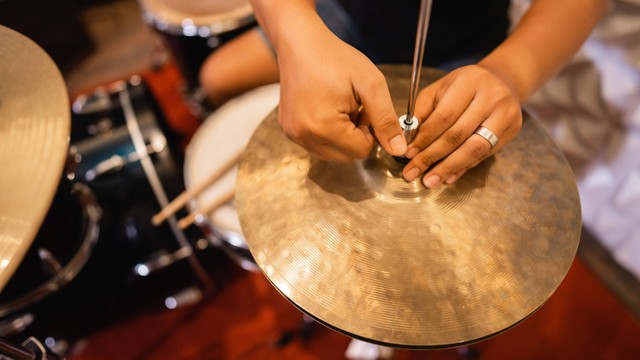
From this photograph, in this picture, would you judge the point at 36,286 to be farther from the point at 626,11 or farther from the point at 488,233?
the point at 626,11

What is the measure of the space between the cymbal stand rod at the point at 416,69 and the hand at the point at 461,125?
0.04ft

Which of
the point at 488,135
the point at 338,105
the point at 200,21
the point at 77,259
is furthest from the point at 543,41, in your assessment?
Result: the point at 77,259

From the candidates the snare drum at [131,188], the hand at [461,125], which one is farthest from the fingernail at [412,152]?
the snare drum at [131,188]

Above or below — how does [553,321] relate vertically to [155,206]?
below

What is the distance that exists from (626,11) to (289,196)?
0.79m

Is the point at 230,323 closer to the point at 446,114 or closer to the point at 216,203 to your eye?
the point at 216,203

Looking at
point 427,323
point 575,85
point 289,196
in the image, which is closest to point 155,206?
point 289,196

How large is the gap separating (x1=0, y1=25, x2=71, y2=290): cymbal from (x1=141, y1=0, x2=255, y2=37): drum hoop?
0.59m

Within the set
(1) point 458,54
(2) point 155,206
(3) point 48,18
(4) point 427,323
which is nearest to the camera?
(4) point 427,323

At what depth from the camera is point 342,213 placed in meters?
0.50

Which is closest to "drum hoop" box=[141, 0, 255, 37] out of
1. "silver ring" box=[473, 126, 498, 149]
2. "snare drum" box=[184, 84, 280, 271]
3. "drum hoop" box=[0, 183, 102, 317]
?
"snare drum" box=[184, 84, 280, 271]

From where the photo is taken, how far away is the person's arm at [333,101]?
471 mm

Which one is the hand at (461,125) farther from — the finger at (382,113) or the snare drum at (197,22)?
the snare drum at (197,22)

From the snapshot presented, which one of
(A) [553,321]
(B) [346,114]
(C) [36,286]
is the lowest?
(A) [553,321]
